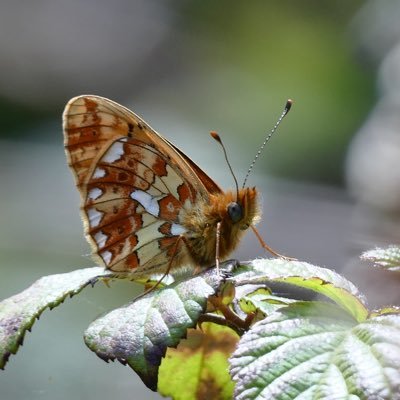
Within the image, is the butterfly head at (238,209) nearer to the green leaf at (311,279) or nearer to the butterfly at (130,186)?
the butterfly at (130,186)

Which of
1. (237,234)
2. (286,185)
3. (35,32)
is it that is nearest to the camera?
(237,234)

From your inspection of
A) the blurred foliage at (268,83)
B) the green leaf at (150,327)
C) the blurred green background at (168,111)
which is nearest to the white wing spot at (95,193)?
the green leaf at (150,327)

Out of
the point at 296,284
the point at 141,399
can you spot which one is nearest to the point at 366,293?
the point at 296,284

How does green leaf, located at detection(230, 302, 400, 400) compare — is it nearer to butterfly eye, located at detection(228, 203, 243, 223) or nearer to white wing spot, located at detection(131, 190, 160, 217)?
butterfly eye, located at detection(228, 203, 243, 223)

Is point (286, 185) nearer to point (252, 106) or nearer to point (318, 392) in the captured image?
point (252, 106)

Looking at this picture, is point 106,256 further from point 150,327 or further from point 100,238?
point 150,327

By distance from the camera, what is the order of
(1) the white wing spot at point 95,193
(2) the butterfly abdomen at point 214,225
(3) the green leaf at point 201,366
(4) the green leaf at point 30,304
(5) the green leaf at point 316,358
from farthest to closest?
1. (1) the white wing spot at point 95,193
2. (2) the butterfly abdomen at point 214,225
3. (3) the green leaf at point 201,366
4. (4) the green leaf at point 30,304
5. (5) the green leaf at point 316,358

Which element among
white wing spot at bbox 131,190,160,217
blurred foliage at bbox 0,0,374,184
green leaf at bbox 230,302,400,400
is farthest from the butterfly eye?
blurred foliage at bbox 0,0,374,184
